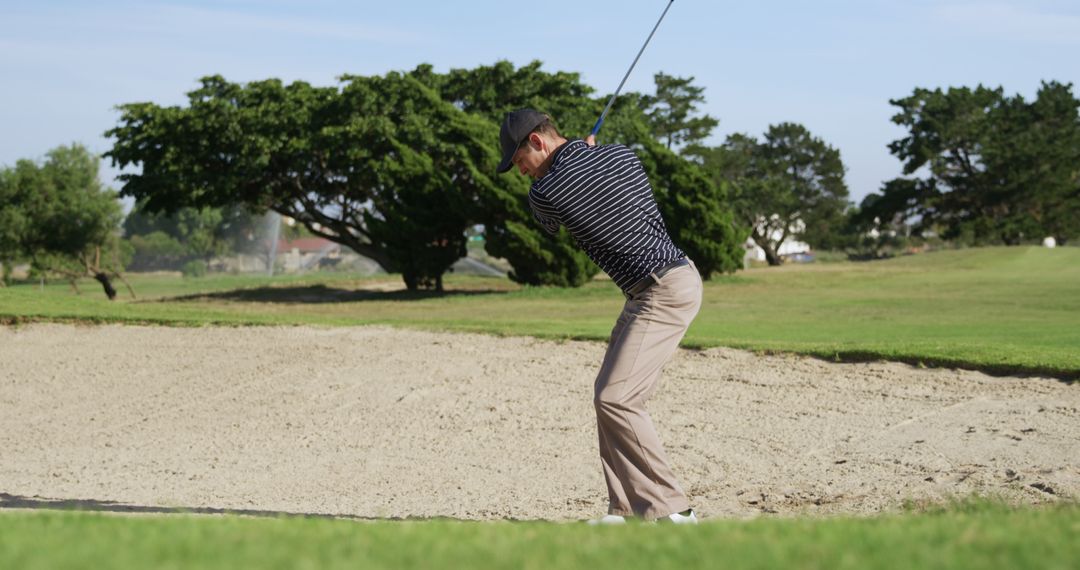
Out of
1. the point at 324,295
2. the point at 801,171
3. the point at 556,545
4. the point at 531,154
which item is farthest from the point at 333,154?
the point at 801,171

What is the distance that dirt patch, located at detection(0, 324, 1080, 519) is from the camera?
352 inches

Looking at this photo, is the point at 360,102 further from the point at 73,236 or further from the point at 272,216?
the point at 272,216

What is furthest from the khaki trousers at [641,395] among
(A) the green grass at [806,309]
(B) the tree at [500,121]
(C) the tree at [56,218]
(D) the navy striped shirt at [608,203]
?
(C) the tree at [56,218]

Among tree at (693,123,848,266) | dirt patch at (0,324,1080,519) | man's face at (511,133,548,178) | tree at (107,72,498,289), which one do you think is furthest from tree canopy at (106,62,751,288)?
tree at (693,123,848,266)

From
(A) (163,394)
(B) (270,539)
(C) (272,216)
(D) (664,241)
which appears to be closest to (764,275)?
(A) (163,394)

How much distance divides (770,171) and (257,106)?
56.0m

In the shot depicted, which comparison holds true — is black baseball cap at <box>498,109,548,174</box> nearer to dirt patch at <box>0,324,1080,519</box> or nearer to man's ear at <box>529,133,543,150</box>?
man's ear at <box>529,133,543,150</box>

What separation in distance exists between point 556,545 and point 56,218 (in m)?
46.9

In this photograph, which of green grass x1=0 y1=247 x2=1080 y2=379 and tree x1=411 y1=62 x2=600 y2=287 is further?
tree x1=411 y1=62 x2=600 y2=287

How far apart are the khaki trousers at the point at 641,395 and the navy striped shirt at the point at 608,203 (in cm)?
19

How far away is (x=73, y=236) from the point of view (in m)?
46.4

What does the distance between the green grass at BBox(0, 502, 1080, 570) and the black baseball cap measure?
8.24ft

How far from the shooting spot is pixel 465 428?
11461 millimetres

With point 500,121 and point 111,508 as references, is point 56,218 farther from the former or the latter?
point 111,508
